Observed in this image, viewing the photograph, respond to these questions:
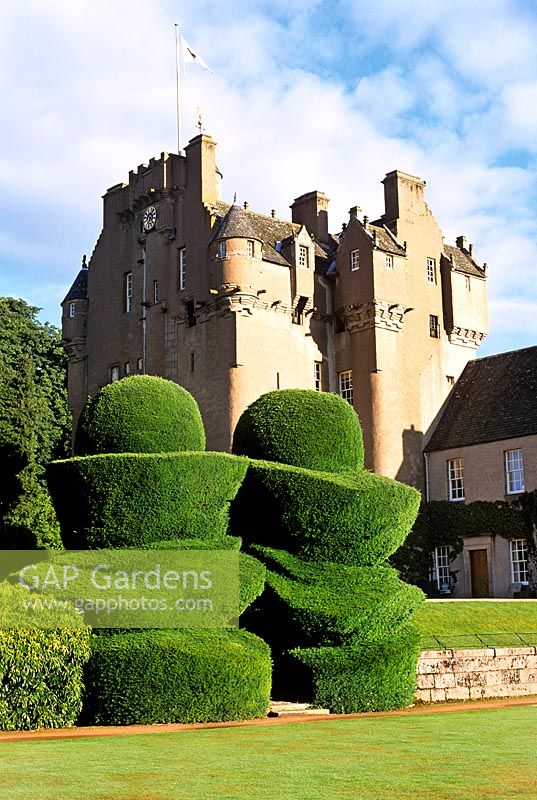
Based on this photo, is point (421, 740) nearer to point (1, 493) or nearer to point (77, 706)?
point (77, 706)

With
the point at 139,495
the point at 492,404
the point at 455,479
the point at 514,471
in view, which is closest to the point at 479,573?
the point at 455,479

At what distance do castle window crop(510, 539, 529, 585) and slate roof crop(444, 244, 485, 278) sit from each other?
12.9 m

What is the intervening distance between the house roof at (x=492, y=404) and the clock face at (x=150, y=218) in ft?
48.0

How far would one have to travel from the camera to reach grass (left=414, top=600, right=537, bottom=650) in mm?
25078

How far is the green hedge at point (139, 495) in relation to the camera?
19094mm

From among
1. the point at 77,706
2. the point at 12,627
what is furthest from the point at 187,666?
the point at 12,627

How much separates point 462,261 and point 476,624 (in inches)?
895

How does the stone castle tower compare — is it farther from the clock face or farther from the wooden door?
the wooden door

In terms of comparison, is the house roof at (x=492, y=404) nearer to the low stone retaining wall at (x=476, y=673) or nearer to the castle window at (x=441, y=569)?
the castle window at (x=441, y=569)

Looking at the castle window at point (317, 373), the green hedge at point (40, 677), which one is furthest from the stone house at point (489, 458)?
the green hedge at point (40, 677)

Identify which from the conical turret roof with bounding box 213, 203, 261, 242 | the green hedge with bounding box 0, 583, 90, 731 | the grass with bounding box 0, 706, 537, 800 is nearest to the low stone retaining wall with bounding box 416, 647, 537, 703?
the grass with bounding box 0, 706, 537, 800

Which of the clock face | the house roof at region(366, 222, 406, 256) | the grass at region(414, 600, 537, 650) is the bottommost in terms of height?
the grass at region(414, 600, 537, 650)

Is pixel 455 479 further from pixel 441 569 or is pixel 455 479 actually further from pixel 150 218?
pixel 150 218

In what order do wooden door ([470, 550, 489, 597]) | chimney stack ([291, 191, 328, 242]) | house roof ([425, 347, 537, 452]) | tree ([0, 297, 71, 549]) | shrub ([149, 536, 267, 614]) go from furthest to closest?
chimney stack ([291, 191, 328, 242]), house roof ([425, 347, 537, 452]), wooden door ([470, 550, 489, 597]), tree ([0, 297, 71, 549]), shrub ([149, 536, 267, 614])
